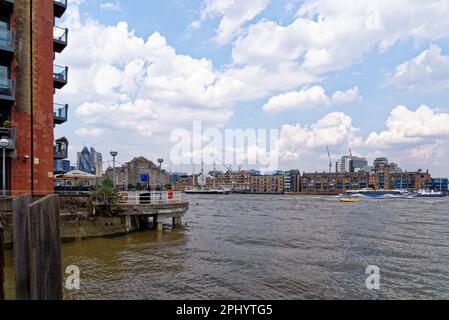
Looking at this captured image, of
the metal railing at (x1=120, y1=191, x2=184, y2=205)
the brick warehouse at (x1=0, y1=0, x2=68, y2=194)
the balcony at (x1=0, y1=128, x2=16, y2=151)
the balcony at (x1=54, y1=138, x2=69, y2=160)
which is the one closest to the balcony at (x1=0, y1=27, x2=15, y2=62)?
the brick warehouse at (x1=0, y1=0, x2=68, y2=194)

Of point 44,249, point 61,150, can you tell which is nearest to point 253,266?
point 44,249

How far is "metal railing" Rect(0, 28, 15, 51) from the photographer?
66.4 feet

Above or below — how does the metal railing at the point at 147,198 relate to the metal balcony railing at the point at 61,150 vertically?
below

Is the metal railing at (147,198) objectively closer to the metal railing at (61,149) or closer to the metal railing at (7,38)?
the metal railing at (61,149)

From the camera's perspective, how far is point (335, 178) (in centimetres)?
18262

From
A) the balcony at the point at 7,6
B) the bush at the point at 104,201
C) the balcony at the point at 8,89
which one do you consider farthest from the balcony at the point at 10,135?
the balcony at the point at 7,6

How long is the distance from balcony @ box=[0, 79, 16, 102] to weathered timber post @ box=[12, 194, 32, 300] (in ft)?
70.6

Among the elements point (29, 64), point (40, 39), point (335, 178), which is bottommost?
point (335, 178)

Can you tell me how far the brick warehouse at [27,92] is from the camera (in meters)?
20.4

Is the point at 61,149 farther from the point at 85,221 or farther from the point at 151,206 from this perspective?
the point at 85,221

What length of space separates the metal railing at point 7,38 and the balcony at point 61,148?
8.65 m
